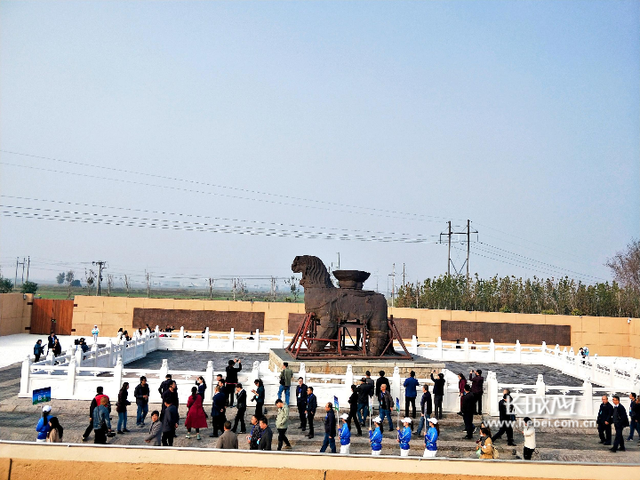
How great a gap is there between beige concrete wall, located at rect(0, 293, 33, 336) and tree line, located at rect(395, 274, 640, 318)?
2568 centimetres

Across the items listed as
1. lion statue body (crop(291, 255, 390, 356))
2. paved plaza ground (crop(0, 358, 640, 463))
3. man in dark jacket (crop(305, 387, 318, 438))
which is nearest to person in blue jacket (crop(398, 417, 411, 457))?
paved plaza ground (crop(0, 358, 640, 463))

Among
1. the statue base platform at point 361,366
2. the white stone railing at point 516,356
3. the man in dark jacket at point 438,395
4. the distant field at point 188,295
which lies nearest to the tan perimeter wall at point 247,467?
the man in dark jacket at point 438,395

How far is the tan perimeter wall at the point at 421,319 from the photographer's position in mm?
31344

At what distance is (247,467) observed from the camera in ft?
22.8

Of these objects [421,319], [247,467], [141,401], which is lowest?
[141,401]

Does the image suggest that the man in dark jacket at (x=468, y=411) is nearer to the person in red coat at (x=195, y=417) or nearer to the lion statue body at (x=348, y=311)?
the lion statue body at (x=348, y=311)

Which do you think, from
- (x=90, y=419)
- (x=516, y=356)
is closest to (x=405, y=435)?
(x=90, y=419)

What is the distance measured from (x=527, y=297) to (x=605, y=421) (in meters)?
28.5

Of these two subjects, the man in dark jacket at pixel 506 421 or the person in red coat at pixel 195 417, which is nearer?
the person in red coat at pixel 195 417

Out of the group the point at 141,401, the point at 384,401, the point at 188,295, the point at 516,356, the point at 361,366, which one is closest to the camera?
the point at 384,401

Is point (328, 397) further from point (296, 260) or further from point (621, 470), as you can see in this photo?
point (621, 470)

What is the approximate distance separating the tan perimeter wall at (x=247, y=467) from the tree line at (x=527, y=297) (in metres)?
31.8

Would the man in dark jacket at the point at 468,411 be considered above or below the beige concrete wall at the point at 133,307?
below

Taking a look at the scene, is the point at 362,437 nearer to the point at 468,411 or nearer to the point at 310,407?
the point at 310,407
